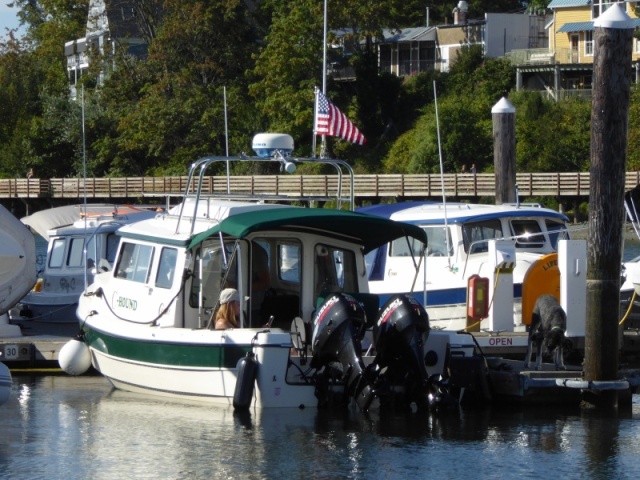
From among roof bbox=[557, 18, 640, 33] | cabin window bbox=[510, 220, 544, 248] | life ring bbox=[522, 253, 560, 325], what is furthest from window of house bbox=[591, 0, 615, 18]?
life ring bbox=[522, 253, 560, 325]

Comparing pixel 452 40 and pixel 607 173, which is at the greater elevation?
pixel 452 40

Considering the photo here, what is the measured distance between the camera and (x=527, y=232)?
73.5ft

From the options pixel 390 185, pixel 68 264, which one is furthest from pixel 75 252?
pixel 390 185

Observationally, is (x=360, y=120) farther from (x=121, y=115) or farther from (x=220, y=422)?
(x=220, y=422)

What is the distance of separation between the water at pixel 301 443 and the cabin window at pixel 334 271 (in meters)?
2.03

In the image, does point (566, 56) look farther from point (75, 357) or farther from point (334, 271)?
point (75, 357)

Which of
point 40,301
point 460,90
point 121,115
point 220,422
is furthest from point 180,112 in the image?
point 220,422

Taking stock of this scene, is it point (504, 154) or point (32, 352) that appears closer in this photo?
point (32, 352)

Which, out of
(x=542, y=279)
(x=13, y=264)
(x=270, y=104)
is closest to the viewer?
(x=542, y=279)

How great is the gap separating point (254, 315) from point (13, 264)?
4.76 m

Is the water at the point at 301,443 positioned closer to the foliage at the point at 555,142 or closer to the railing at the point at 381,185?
the railing at the point at 381,185

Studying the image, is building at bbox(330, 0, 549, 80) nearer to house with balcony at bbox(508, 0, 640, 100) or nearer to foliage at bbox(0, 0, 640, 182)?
house with balcony at bbox(508, 0, 640, 100)

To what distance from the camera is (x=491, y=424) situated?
16.0 m

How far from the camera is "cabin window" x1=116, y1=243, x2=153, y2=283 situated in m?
17.6
